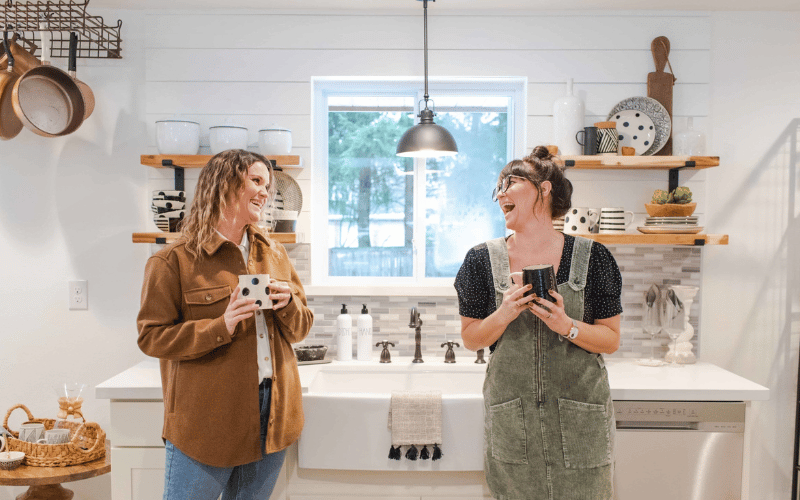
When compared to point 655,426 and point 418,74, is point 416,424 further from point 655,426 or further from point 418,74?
point 418,74

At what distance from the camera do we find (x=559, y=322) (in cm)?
141

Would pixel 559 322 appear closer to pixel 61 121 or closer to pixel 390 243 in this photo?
pixel 390 243

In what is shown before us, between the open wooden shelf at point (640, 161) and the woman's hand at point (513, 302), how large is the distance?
3.57ft

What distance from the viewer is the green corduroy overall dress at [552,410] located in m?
1.50

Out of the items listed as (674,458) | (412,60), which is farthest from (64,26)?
(674,458)

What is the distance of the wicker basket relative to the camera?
210 centimetres

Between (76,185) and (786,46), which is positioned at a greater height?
(786,46)

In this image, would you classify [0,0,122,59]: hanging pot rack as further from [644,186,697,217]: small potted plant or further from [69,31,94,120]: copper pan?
[644,186,697,217]: small potted plant

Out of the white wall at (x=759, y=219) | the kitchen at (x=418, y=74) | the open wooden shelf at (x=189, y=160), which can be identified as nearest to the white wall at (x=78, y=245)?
the kitchen at (x=418, y=74)

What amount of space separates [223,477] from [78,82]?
1.73m

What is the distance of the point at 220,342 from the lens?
1.47 meters

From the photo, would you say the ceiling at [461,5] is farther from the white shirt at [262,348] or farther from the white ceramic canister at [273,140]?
the white shirt at [262,348]

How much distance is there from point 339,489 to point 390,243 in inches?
44.0

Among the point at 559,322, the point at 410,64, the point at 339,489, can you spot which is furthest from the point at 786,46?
the point at 339,489
